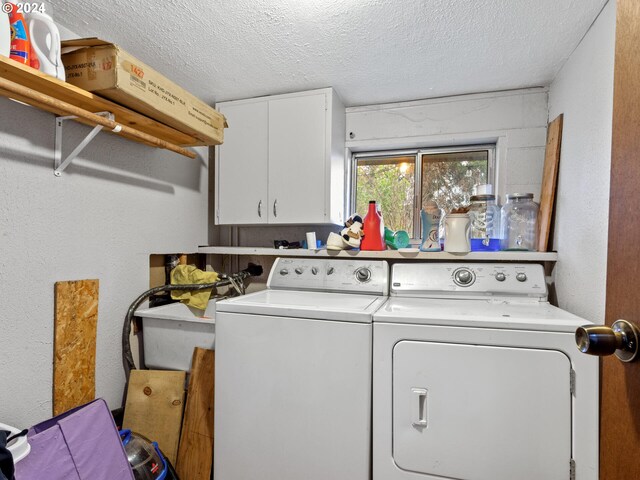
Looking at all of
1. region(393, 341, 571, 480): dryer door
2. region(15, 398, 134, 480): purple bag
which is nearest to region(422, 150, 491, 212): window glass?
region(393, 341, 571, 480): dryer door

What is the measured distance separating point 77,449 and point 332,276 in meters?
1.31

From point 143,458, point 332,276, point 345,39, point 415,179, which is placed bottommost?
point 143,458

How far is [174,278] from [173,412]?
783 millimetres

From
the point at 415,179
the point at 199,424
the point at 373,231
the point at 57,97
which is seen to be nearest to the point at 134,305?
the point at 199,424

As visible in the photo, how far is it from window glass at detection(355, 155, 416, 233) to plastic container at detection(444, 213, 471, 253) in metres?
0.56

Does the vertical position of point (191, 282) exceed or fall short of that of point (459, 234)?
it falls short

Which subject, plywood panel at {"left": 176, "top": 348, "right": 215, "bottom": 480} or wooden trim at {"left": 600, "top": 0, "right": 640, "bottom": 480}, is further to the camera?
plywood panel at {"left": 176, "top": 348, "right": 215, "bottom": 480}

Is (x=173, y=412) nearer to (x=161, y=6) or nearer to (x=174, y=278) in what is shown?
(x=174, y=278)

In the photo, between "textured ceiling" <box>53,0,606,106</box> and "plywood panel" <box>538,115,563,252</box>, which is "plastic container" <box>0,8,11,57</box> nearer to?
"textured ceiling" <box>53,0,606,106</box>

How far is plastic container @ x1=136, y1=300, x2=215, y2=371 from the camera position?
1781 millimetres

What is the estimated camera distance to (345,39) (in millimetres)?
1562

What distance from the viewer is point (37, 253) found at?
1.41 m

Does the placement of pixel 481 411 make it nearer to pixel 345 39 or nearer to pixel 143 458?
pixel 143 458

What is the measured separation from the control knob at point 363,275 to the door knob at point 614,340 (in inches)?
49.7
